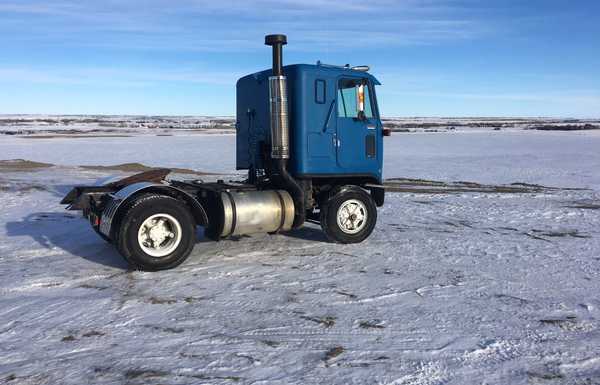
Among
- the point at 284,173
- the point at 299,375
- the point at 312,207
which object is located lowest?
the point at 299,375

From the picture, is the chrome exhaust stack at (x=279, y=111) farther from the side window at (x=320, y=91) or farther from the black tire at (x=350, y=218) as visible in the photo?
the black tire at (x=350, y=218)

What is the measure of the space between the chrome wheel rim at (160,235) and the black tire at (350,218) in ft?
8.43

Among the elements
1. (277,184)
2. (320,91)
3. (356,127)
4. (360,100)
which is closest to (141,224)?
(277,184)

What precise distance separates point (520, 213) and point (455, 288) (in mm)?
6247

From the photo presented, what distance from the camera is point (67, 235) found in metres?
9.67

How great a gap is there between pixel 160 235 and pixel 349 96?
12.2ft

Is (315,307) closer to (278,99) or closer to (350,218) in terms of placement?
(350,218)

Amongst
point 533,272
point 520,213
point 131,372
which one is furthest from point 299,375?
point 520,213

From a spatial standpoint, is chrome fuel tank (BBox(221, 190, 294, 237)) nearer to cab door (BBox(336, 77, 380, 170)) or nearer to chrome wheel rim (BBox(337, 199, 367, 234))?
chrome wheel rim (BBox(337, 199, 367, 234))

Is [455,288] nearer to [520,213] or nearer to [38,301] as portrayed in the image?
[38,301]

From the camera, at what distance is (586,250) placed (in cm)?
881

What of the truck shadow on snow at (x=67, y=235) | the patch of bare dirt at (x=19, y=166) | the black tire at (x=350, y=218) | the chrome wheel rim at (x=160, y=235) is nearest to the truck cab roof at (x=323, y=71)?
the black tire at (x=350, y=218)

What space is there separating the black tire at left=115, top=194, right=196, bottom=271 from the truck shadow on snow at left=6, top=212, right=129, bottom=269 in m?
0.49

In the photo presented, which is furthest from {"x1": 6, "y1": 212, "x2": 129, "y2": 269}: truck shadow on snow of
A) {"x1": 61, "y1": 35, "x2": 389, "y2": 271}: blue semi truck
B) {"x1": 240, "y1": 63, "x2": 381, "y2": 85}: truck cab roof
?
{"x1": 240, "y1": 63, "x2": 381, "y2": 85}: truck cab roof
